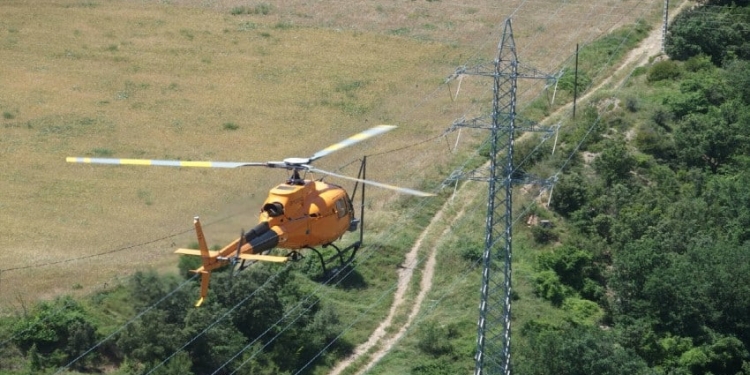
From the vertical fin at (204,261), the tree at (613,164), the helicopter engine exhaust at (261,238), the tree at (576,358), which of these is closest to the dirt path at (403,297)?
the tree at (576,358)

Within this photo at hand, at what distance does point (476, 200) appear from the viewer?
79188 millimetres

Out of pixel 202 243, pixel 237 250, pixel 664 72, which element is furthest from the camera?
pixel 664 72

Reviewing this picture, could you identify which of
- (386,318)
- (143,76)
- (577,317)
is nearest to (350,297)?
(386,318)

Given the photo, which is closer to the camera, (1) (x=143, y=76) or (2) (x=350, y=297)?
(2) (x=350, y=297)

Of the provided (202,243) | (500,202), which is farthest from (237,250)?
(500,202)

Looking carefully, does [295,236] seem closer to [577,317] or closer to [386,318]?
[386,318]

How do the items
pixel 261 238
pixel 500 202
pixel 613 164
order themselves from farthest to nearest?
pixel 613 164 → pixel 500 202 → pixel 261 238

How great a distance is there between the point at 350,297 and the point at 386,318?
208 centimetres

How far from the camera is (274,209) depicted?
167 feet

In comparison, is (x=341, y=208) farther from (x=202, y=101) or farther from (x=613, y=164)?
(x=202, y=101)

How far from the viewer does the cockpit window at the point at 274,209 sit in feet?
167

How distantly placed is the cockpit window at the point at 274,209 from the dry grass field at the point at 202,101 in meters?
3.98

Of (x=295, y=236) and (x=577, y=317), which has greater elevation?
(x=295, y=236)

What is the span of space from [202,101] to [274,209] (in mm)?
→ 46395
